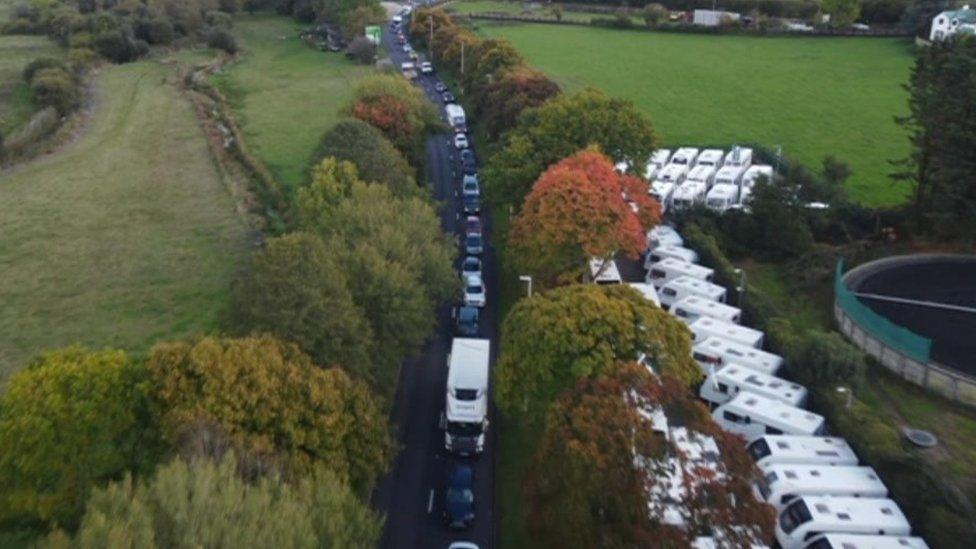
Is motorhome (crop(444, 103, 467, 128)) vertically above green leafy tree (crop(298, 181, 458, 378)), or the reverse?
green leafy tree (crop(298, 181, 458, 378))

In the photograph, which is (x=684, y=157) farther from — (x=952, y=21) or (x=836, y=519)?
(x=952, y=21)

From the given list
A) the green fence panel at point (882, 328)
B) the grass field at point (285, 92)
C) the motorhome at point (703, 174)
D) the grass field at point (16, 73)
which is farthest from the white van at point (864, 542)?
the grass field at point (16, 73)

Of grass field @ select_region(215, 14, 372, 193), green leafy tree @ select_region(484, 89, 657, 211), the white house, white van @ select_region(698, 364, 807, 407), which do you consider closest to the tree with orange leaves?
green leafy tree @ select_region(484, 89, 657, 211)

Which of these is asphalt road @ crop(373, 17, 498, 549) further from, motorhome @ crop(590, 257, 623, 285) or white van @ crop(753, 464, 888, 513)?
white van @ crop(753, 464, 888, 513)

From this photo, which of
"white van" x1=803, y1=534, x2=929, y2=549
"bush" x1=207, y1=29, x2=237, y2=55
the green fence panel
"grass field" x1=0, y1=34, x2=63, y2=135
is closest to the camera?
"white van" x1=803, y1=534, x2=929, y2=549

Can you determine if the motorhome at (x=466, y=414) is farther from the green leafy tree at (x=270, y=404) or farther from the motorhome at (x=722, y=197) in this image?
the motorhome at (x=722, y=197)

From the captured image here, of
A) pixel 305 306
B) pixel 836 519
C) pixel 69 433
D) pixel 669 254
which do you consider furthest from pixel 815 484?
pixel 69 433

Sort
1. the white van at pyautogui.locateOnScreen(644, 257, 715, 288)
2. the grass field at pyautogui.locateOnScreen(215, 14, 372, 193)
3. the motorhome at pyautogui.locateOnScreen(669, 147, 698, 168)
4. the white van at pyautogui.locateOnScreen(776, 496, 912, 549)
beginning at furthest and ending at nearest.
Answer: the grass field at pyautogui.locateOnScreen(215, 14, 372, 193) → the motorhome at pyautogui.locateOnScreen(669, 147, 698, 168) → the white van at pyautogui.locateOnScreen(644, 257, 715, 288) → the white van at pyautogui.locateOnScreen(776, 496, 912, 549)
